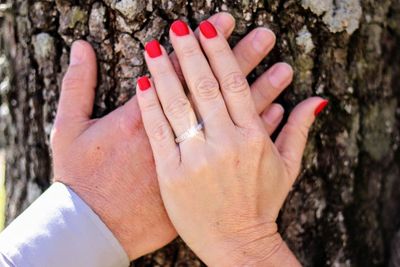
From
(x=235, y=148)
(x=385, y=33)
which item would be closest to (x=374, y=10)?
(x=385, y=33)

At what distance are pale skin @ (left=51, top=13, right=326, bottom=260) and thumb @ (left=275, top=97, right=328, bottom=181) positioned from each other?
12cm

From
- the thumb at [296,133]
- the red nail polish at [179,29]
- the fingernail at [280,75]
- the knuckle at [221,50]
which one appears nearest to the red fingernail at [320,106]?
the thumb at [296,133]

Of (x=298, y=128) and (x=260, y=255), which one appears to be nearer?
(x=260, y=255)

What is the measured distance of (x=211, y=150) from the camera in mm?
1722

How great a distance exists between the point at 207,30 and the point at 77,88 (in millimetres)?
394

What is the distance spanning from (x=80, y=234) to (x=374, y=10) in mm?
1067

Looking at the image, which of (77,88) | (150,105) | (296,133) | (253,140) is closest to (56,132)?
(77,88)

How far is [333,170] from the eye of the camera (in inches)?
83.0

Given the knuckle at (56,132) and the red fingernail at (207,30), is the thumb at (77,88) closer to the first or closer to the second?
the knuckle at (56,132)

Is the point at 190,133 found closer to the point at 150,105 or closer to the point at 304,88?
the point at 150,105

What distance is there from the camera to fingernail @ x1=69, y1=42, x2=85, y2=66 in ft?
6.23

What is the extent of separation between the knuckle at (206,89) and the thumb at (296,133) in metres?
0.28

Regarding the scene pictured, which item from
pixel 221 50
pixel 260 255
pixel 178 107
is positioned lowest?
pixel 260 255

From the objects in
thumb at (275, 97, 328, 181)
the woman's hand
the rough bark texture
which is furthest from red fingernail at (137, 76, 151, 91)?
thumb at (275, 97, 328, 181)
